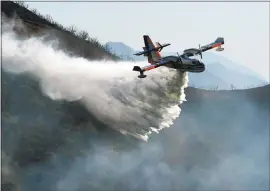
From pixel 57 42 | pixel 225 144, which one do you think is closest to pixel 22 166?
pixel 57 42

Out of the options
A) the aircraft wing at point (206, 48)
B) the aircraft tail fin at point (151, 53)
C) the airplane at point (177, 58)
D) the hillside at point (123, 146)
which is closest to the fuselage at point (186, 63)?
the airplane at point (177, 58)

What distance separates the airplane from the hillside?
8430mm

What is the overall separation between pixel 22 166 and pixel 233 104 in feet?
155

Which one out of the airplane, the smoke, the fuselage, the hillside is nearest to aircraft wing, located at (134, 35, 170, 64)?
the airplane

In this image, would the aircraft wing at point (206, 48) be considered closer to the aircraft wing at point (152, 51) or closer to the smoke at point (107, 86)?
the aircraft wing at point (152, 51)

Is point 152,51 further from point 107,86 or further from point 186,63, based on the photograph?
point 107,86

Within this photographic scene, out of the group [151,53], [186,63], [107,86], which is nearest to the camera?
[186,63]

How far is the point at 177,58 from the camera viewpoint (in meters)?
51.4

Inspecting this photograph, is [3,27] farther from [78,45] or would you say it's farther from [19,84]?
[78,45]

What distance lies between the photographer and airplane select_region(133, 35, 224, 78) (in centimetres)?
5106

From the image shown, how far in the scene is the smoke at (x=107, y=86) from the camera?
60719 mm

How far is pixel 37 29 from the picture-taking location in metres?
77.5

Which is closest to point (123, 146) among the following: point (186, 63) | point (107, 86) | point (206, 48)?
point (107, 86)

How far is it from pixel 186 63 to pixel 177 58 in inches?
42.6
